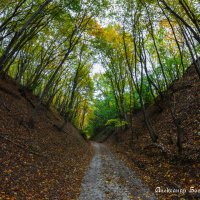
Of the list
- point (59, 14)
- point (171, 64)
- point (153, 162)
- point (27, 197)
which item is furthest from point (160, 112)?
point (27, 197)

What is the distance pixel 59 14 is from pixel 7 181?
414 inches

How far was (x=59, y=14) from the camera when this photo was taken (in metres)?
12.1

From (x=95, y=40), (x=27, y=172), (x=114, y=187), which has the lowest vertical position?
(x=114, y=187)

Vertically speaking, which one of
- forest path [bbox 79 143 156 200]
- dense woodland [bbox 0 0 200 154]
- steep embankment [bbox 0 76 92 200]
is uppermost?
dense woodland [bbox 0 0 200 154]

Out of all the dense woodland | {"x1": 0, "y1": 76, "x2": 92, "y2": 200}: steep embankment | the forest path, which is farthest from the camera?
the dense woodland

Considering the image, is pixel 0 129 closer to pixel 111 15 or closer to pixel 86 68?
pixel 111 15

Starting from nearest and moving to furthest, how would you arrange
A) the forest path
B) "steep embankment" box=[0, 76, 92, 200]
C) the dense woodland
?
"steep embankment" box=[0, 76, 92, 200] → the forest path → the dense woodland

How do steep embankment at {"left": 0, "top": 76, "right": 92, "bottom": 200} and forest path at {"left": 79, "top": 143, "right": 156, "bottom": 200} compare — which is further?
forest path at {"left": 79, "top": 143, "right": 156, "bottom": 200}

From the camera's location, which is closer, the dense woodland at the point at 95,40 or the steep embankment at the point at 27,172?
the steep embankment at the point at 27,172

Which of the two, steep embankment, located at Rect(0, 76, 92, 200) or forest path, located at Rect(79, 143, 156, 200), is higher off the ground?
steep embankment, located at Rect(0, 76, 92, 200)

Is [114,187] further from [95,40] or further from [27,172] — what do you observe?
[95,40]

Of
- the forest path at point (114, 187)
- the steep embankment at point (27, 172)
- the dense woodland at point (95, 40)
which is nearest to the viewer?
the steep embankment at point (27, 172)

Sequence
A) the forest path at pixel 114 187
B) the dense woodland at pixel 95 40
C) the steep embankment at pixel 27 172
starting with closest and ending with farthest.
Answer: the steep embankment at pixel 27 172 < the forest path at pixel 114 187 < the dense woodland at pixel 95 40

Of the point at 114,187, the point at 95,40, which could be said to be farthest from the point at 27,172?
the point at 95,40
